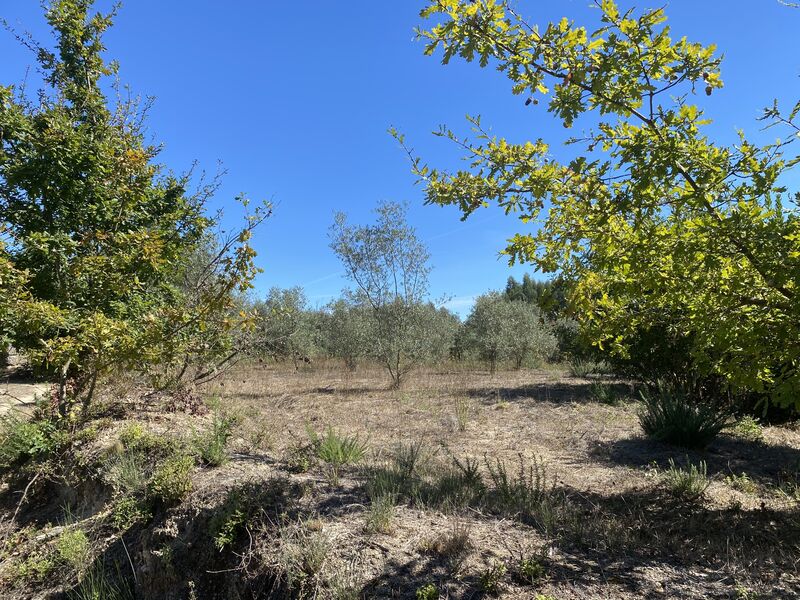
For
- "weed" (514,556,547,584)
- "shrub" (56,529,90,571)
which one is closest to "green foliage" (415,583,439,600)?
"weed" (514,556,547,584)

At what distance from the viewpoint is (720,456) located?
6105 mm

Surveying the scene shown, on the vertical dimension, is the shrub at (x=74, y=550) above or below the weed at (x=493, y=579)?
below

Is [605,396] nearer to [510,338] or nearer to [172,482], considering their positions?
[172,482]

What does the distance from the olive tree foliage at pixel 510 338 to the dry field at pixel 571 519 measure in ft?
47.7

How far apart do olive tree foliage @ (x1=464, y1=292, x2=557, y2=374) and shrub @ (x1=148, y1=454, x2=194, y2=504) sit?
61.2 ft

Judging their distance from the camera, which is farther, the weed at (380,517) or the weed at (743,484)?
the weed at (743,484)

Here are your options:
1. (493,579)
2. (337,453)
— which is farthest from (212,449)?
(493,579)

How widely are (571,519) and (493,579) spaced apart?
4.34 ft

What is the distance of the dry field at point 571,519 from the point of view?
8.77ft

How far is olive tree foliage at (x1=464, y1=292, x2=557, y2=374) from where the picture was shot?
22953mm

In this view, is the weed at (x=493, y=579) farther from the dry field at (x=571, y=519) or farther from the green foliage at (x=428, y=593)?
the green foliage at (x=428, y=593)

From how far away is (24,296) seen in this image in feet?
14.7

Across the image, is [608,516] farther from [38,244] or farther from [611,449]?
[38,244]

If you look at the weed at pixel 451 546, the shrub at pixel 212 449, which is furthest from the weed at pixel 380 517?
the shrub at pixel 212 449
